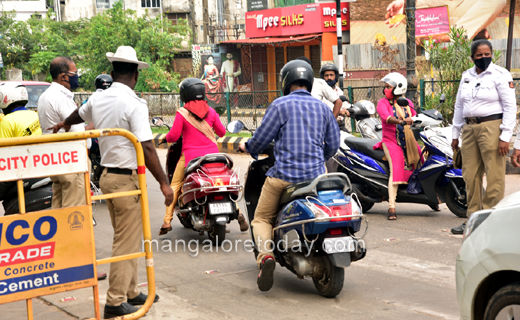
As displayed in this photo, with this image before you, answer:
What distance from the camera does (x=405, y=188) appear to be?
→ 24.6 feet

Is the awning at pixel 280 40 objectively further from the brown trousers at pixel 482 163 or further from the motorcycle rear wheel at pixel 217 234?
the motorcycle rear wheel at pixel 217 234

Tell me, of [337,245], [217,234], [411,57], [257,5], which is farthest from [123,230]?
[257,5]

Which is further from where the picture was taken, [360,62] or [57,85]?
[360,62]

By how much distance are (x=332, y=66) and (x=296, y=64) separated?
10.8ft

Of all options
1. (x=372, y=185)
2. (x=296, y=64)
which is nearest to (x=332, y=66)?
(x=372, y=185)

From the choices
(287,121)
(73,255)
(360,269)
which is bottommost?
(360,269)

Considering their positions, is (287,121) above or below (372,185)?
above

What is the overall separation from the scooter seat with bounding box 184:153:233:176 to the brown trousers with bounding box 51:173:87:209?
4.47ft

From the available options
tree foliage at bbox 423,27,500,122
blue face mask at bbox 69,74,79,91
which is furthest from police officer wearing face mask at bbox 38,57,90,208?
tree foliage at bbox 423,27,500,122

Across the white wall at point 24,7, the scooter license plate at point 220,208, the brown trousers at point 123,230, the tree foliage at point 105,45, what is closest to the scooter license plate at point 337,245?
the brown trousers at point 123,230

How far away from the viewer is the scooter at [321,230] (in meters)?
4.34

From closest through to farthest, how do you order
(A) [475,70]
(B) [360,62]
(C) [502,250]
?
(C) [502,250], (A) [475,70], (B) [360,62]

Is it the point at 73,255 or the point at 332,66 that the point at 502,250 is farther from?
the point at 332,66

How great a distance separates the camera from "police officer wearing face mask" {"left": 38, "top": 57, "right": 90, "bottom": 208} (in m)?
5.15
